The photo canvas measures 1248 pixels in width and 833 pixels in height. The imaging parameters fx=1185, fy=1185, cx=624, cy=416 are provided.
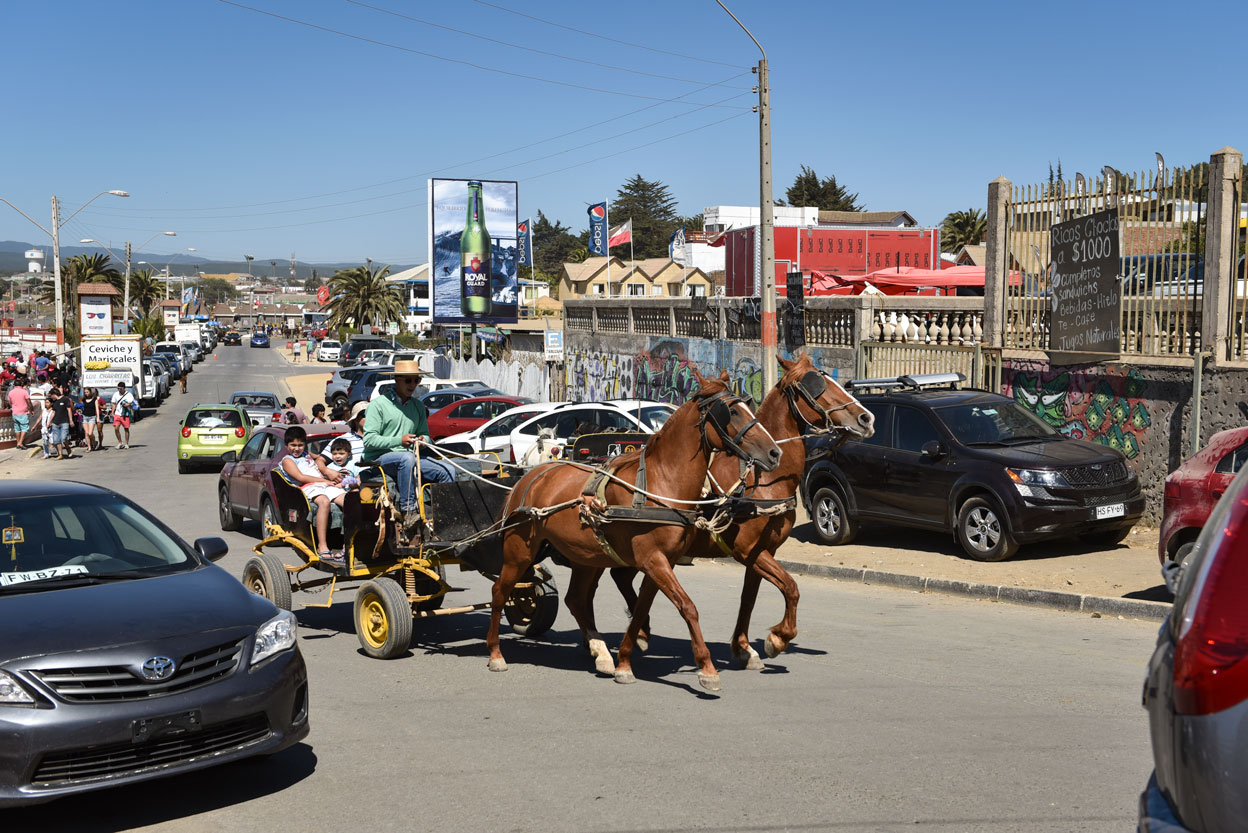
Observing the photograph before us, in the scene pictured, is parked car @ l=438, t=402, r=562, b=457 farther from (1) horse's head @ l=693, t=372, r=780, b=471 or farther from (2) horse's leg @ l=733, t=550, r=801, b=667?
(1) horse's head @ l=693, t=372, r=780, b=471

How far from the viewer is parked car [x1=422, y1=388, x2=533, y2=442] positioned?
28328 millimetres

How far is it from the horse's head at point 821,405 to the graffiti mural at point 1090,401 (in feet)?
26.1

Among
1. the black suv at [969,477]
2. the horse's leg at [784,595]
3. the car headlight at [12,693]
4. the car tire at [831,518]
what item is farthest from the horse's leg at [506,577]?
the car tire at [831,518]

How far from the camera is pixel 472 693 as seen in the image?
27.3 ft

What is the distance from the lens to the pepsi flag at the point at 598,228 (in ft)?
179

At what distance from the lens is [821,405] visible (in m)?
8.83

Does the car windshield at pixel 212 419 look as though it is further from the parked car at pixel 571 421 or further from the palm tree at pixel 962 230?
the palm tree at pixel 962 230

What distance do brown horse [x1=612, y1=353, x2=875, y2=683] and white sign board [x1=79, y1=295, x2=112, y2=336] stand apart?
51414 millimetres

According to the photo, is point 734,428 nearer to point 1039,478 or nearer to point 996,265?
point 1039,478

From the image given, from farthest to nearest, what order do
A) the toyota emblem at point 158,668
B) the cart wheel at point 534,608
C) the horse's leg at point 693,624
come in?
1. the cart wheel at point 534,608
2. the horse's leg at point 693,624
3. the toyota emblem at point 158,668

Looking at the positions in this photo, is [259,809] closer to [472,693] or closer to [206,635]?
[206,635]

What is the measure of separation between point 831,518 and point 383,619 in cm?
791

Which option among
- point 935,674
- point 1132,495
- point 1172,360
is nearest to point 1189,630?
point 935,674

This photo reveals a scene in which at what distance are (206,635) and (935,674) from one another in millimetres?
5162
